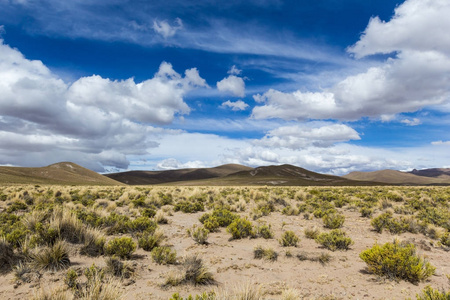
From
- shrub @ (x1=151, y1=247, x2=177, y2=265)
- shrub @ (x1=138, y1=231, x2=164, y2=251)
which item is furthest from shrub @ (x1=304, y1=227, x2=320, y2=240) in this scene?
shrub @ (x1=138, y1=231, x2=164, y2=251)

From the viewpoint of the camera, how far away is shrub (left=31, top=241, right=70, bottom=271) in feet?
21.5

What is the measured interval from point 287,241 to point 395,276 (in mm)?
3665

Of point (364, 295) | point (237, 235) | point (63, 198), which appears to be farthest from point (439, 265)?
point (63, 198)

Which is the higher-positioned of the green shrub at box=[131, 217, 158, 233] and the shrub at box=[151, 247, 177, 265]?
the green shrub at box=[131, 217, 158, 233]

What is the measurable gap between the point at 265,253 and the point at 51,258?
634 cm

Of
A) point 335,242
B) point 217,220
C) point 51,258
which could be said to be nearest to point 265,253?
point 335,242

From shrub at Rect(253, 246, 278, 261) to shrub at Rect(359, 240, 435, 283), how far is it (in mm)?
2687

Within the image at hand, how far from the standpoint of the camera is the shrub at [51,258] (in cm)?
656

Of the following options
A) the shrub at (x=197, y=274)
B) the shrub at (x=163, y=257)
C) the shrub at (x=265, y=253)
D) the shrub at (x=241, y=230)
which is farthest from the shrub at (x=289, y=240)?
the shrub at (x=163, y=257)

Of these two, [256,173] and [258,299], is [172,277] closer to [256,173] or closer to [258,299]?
[258,299]

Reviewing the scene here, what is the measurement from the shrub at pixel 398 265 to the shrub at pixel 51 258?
28.2ft

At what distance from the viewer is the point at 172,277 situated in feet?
20.3

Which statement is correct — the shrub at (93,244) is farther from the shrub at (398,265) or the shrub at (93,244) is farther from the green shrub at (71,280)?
the shrub at (398,265)

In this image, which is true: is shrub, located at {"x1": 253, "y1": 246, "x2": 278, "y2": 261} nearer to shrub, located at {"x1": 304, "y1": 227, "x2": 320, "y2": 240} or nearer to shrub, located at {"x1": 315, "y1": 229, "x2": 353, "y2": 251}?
shrub, located at {"x1": 315, "y1": 229, "x2": 353, "y2": 251}
